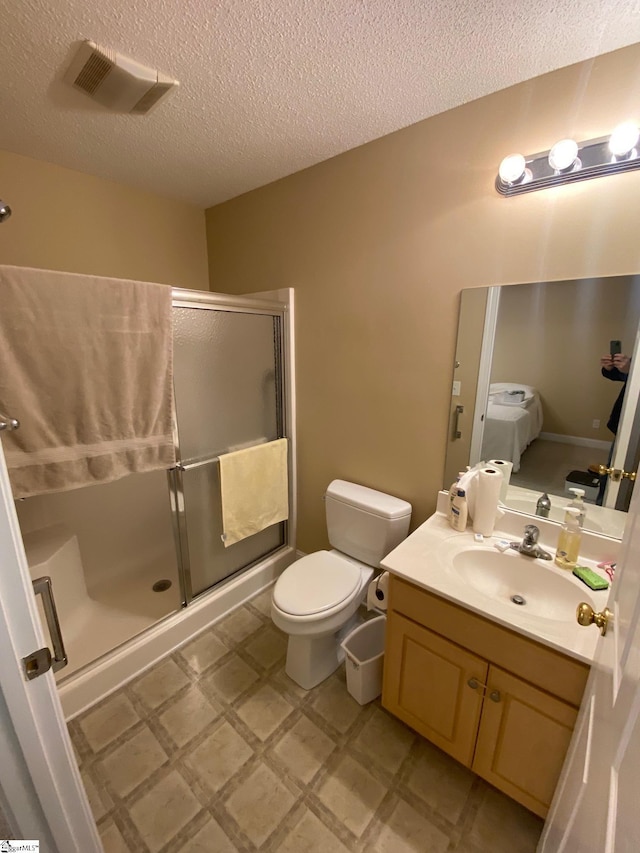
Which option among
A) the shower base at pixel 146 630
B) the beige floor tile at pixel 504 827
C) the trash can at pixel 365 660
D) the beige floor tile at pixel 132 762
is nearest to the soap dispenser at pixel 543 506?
the trash can at pixel 365 660

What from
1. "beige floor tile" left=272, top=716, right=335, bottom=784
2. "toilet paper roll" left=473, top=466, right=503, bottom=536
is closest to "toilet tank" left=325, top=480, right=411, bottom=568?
"toilet paper roll" left=473, top=466, right=503, bottom=536

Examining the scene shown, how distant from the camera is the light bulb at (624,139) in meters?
0.98

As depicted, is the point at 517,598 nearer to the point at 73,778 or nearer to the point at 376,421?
the point at 376,421

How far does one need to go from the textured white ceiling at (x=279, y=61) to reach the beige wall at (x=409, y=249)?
12 centimetres

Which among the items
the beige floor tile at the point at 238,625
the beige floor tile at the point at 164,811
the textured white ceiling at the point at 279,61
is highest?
the textured white ceiling at the point at 279,61

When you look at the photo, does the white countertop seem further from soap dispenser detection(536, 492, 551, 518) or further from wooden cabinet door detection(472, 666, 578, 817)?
wooden cabinet door detection(472, 666, 578, 817)

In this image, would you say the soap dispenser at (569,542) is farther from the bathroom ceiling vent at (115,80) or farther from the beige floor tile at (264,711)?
the bathroom ceiling vent at (115,80)

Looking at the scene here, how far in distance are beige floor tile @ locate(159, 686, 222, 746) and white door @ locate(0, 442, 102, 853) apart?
68 cm

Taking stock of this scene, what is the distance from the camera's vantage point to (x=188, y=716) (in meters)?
1.42

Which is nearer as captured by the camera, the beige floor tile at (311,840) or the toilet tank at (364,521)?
the beige floor tile at (311,840)

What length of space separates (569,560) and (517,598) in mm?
214

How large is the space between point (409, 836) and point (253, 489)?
1.39 meters

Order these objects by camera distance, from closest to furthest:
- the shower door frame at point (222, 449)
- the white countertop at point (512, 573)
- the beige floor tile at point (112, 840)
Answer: the white countertop at point (512, 573), the beige floor tile at point (112, 840), the shower door frame at point (222, 449)

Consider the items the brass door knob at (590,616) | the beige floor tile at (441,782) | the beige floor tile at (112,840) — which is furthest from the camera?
the beige floor tile at (441,782)
